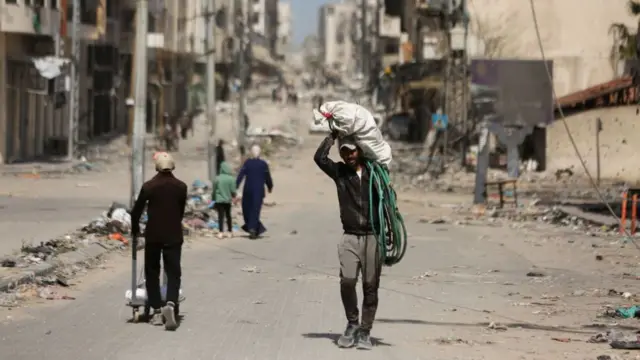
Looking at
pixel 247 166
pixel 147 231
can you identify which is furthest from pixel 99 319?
pixel 247 166

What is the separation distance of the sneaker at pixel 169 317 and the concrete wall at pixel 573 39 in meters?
46.2

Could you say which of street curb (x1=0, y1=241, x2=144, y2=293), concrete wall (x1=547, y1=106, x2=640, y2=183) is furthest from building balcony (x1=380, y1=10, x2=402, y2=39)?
street curb (x1=0, y1=241, x2=144, y2=293)

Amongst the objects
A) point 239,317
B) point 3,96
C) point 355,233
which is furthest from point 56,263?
point 3,96

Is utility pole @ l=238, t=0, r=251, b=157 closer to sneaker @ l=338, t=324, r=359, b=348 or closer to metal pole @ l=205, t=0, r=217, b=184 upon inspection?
metal pole @ l=205, t=0, r=217, b=184

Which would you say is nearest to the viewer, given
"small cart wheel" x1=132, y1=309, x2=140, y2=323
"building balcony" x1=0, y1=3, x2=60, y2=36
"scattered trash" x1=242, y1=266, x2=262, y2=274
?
"small cart wheel" x1=132, y1=309, x2=140, y2=323

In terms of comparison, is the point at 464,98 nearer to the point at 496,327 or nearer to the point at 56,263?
the point at 56,263

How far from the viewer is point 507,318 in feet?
43.8

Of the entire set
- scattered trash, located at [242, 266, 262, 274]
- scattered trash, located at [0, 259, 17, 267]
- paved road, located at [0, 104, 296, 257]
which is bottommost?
paved road, located at [0, 104, 296, 257]

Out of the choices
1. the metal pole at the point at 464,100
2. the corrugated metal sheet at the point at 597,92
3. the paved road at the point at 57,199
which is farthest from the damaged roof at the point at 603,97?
the paved road at the point at 57,199

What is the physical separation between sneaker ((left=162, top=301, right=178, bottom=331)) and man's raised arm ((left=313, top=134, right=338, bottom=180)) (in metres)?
2.08

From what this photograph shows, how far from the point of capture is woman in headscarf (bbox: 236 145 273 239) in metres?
23.3

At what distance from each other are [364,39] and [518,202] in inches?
4830

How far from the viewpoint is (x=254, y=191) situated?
23.3 metres

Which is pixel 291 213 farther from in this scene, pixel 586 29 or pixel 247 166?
pixel 586 29
